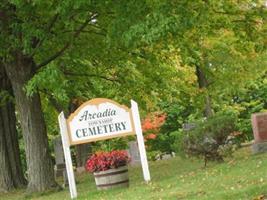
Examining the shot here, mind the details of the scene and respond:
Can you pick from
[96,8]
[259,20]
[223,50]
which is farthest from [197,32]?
[223,50]

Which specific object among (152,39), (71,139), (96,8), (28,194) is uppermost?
(96,8)

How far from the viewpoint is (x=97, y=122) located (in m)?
14.1

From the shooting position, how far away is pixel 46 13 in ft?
53.1

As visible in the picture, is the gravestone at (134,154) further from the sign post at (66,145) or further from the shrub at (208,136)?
the sign post at (66,145)

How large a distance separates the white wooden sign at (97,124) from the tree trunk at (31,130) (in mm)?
2560

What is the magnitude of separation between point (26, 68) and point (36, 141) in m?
1.95

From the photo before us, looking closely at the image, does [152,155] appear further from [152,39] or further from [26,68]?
[152,39]

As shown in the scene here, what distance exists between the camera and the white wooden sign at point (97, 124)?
1412 centimetres

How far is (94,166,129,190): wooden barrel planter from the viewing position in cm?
1392

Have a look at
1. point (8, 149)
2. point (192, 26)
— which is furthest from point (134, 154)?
point (192, 26)

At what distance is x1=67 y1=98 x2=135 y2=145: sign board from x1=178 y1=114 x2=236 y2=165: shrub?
153 cm

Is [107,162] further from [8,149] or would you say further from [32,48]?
[8,149]

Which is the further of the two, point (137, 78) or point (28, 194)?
point (137, 78)

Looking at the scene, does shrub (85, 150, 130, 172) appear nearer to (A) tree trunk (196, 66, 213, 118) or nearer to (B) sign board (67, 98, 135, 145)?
(B) sign board (67, 98, 135, 145)
